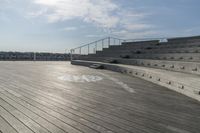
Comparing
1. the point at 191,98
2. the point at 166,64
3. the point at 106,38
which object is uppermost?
the point at 106,38

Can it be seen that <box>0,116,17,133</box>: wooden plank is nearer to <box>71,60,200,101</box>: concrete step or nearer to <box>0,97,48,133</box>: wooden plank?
<box>0,97,48,133</box>: wooden plank

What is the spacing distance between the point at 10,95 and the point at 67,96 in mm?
1346

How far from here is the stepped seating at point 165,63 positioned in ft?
20.8

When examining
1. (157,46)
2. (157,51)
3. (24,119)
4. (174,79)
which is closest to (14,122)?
(24,119)

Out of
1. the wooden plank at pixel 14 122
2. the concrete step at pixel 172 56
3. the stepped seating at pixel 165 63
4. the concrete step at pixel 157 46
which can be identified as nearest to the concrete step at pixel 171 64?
the stepped seating at pixel 165 63

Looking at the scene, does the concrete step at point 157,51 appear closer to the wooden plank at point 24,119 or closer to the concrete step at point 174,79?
the concrete step at point 174,79

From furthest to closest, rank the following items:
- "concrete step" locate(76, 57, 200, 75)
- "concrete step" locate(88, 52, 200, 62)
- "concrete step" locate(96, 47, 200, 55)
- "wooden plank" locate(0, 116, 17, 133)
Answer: "concrete step" locate(96, 47, 200, 55) → "concrete step" locate(88, 52, 200, 62) → "concrete step" locate(76, 57, 200, 75) → "wooden plank" locate(0, 116, 17, 133)

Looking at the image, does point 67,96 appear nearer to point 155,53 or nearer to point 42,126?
point 42,126

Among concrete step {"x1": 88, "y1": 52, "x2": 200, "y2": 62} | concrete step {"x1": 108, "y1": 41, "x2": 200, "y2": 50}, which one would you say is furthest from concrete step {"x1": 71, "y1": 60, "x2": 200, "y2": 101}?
concrete step {"x1": 108, "y1": 41, "x2": 200, "y2": 50}

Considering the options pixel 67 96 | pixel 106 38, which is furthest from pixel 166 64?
pixel 106 38

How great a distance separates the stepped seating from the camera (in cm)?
633

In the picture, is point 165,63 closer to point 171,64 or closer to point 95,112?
point 171,64

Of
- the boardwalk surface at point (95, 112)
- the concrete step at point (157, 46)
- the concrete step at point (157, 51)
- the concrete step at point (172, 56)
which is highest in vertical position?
the concrete step at point (157, 46)

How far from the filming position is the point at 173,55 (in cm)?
1066
